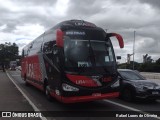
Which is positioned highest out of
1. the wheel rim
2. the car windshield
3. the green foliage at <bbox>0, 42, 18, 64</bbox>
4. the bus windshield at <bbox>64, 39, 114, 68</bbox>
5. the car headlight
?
the green foliage at <bbox>0, 42, 18, 64</bbox>

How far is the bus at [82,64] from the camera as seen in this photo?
1087 centimetres

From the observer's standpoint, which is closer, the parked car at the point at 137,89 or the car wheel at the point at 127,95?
the parked car at the point at 137,89

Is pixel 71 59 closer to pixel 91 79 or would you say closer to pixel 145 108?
pixel 91 79

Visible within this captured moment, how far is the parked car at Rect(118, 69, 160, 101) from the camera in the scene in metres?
13.6

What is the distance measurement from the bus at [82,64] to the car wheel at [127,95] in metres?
2.58

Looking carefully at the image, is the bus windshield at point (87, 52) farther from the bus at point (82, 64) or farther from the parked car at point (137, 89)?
the parked car at point (137, 89)

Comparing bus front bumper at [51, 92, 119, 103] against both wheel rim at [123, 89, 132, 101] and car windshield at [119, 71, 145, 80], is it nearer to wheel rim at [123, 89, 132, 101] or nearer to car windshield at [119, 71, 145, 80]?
wheel rim at [123, 89, 132, 101]

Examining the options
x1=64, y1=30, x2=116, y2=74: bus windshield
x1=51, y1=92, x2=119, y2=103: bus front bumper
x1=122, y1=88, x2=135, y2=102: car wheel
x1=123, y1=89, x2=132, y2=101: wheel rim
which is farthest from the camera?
x1=123, y1=89, x2=132, y2=101: wheel rim

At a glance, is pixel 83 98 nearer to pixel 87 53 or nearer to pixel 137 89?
pixel 87 53

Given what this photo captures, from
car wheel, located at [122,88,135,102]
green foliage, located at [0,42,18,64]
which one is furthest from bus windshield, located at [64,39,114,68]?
green foliage, located at [0,42,18,64]

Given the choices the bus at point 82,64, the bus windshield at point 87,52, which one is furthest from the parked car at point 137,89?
the bus windshield at point 87,52

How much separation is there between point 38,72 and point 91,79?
6.13 m

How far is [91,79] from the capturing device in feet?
36.2

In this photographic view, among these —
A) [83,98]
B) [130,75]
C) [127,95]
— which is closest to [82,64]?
[83,98]
